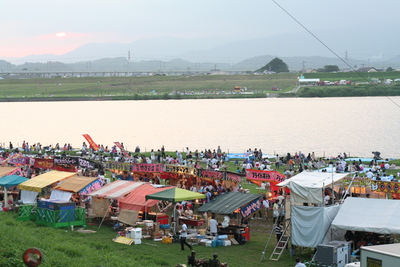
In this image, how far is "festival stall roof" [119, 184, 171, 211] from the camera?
63.2 feet

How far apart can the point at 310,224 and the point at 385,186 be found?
20.2 ft

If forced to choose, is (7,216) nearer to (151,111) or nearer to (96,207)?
(96,207)

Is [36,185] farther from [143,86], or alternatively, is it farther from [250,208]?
[143,86]

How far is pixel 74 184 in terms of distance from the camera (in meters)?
22.2

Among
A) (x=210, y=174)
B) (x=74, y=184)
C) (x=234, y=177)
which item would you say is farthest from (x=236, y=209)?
(x=74, y=184)

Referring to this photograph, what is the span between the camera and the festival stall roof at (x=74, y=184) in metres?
21.8

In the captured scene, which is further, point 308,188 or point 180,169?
point 180,169

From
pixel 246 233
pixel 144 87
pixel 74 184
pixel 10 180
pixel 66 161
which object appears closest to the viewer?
pixel 246 233

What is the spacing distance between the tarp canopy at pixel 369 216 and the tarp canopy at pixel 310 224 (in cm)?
30

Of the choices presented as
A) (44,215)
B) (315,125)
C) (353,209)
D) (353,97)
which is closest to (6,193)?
(44,215)

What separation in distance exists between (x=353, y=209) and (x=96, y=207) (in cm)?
975

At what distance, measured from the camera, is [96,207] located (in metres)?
20.7

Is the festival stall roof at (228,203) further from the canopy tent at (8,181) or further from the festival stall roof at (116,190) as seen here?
the canopy tent at (8,181)

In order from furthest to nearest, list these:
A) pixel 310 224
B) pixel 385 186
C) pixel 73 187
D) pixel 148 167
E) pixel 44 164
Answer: pixel 44 164
pixel 148 167
pixel 73 187
pixel 385 186
pixel 310 224
